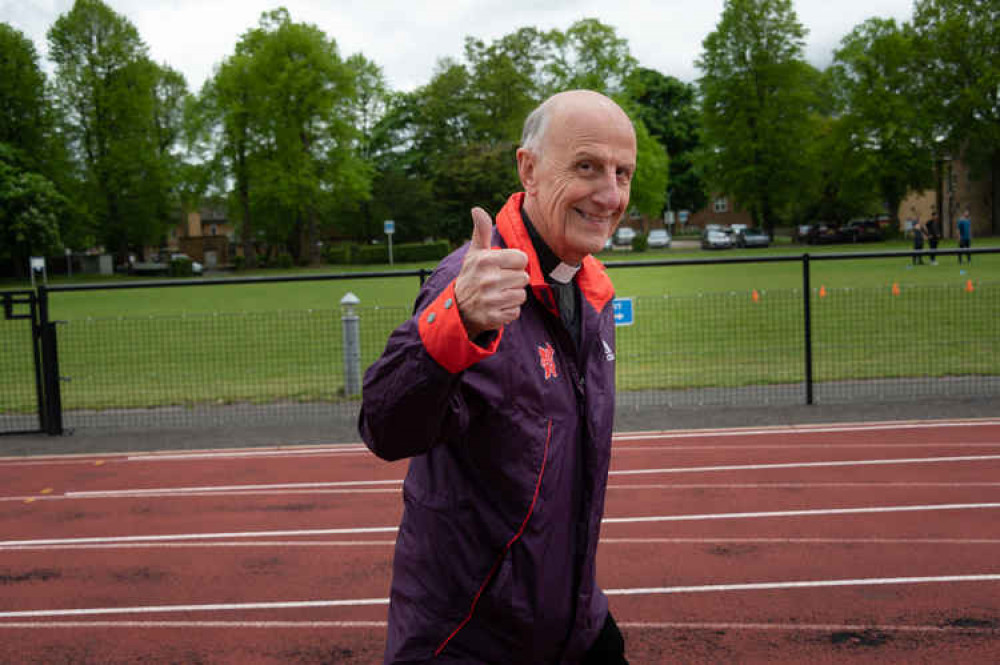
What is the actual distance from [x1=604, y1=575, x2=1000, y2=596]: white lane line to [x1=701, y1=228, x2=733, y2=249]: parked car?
54.6m

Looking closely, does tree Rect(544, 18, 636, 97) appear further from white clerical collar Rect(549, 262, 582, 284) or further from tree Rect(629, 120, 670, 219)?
white clerical collar Rect(549, 262, 582, 284)

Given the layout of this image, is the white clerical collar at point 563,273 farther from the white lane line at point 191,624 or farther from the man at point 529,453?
the white lane line at point 191,624

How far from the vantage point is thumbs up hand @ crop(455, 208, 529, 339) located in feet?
5.12

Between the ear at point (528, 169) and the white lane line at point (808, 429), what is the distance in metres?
6.82

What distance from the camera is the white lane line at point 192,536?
6.10 metres

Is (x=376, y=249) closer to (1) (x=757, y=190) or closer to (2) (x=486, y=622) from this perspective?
(1) (x=757, y=190)

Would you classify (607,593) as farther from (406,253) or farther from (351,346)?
(406,253)

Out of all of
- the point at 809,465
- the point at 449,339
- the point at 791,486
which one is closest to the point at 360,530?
the point at 791,486

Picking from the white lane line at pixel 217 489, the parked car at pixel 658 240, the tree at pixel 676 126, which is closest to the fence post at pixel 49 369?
the white lane line at pixel 217 489

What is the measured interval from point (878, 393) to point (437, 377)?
991 centimetres

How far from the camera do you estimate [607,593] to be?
194 inches

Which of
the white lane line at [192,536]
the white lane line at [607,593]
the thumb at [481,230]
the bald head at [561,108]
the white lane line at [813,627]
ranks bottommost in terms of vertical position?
the white lane line at [813,627]

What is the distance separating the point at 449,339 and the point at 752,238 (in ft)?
199

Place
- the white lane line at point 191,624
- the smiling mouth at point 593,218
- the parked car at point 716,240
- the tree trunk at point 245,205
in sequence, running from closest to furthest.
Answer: the smiling mouth at point 593,218
the white lane line at point 191,624
the parked car at point 716,240
the tree trunk at point 245,205
